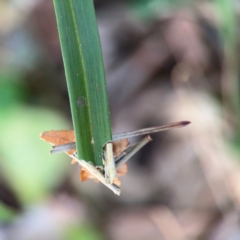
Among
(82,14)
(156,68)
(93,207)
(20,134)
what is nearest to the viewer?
(82,14)

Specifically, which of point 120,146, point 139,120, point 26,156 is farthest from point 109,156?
point 139,120

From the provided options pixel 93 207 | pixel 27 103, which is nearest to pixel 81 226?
pixel 93 207

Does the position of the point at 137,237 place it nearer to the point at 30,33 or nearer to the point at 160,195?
the point at 160,195

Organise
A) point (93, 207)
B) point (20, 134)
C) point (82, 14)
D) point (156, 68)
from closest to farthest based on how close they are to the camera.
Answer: point (82, 14), point (20, 134), point (93, 207), point (156, 68)

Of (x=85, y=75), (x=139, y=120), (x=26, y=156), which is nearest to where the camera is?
(x=85, y=75)

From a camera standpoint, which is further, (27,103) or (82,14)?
(27,103)

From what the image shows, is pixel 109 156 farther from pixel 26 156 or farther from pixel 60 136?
pixel 26 156

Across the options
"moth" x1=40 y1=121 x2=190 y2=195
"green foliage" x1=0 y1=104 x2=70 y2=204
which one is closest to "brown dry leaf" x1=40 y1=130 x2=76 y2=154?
"moth" x1=40 y1=121 x2=190 y2=195
